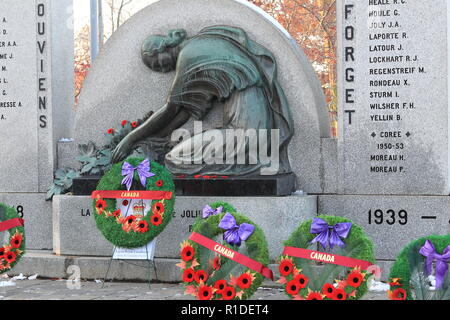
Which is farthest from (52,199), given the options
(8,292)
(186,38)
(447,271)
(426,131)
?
(447,271)

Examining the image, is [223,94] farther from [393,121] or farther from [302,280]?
[302,280]

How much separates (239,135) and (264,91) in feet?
2.20

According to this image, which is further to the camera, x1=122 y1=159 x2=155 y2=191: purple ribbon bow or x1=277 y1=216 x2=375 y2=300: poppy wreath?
x1=122 y1=159 x2=155 y2=191: purple ribbon bow

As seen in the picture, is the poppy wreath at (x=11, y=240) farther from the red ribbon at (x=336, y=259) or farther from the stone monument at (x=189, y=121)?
the red ribbon at (x=336, y=259)

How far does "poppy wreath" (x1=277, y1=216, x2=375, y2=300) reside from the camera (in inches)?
229

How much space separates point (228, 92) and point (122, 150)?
160cm

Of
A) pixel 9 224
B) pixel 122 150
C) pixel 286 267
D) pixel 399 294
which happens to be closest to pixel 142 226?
pixel 9 224

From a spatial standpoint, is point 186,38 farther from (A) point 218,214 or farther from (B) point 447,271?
(B) point 447,271

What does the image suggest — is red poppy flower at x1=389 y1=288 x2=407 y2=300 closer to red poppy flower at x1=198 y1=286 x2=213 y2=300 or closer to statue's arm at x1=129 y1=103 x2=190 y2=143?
red poppy flower at x1=198 y1=286 x2=213 y2=300

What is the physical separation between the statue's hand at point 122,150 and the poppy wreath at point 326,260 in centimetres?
387

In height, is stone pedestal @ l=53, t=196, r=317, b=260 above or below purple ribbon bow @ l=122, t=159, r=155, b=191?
below

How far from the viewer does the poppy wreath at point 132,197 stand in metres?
7.73

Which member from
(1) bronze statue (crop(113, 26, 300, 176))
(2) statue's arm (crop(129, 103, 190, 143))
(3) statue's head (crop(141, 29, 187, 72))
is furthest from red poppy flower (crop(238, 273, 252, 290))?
(3) statue's head (crop(141, 29, 187, 72))

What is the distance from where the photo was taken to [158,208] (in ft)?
25.3
